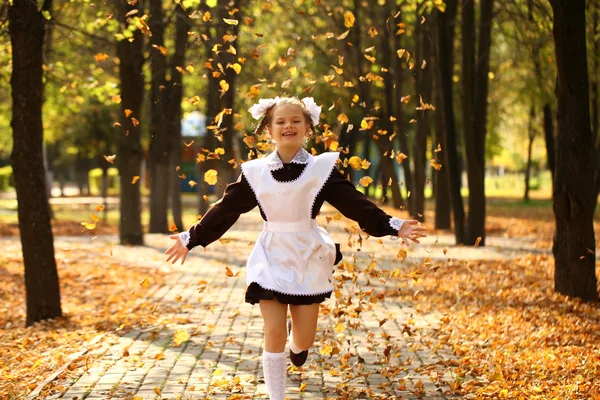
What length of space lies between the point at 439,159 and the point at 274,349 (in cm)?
1717

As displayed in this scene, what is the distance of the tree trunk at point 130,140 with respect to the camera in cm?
1836

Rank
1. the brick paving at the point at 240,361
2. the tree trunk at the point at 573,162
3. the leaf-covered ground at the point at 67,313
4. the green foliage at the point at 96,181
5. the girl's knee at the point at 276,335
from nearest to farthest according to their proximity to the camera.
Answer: the girl's knee at the point at 276,335, the brick paving at the point at 240,361, the leaf-covered ground at the point at 67,313, the tree trunk at the point at 573,162, the green foliage at the point at 96,181

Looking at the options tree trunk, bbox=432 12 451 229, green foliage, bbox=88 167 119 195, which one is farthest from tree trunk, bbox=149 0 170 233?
green foliage, bbox=88 167 119 195

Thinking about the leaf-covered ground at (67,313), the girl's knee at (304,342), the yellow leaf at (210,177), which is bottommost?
the leaf-covered ground at (67,313)

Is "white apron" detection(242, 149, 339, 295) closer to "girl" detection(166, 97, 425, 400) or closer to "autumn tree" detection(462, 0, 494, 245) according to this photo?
"girl" detection(166, 97, 425, 400)

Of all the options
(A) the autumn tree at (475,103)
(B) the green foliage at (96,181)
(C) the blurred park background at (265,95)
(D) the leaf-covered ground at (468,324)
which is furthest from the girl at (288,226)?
(B) the green foliage at (96,181)

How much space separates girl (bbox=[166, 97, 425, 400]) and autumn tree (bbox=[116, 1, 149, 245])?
11.7 metres

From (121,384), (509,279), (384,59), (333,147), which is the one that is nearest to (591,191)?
(509,279)

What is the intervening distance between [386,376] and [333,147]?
6.69ft

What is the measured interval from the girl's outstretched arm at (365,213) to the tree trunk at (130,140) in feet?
39.2

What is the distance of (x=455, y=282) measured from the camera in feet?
43.7

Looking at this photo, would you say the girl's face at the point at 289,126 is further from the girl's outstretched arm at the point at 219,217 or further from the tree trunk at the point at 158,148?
the tree trunk at the point at 158,148

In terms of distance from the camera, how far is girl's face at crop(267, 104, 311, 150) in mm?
5805

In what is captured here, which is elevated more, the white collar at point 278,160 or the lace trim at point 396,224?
the white collar at point 278,160
